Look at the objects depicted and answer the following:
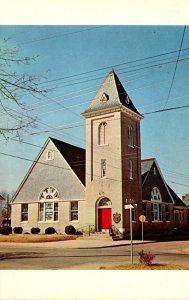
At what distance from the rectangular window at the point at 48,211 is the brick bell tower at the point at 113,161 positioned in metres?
2.56

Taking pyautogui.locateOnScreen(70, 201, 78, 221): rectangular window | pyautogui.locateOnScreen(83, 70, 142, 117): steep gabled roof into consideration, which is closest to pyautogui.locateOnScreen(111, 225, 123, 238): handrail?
pyautogui.locateOnScreen(70, 201, 78, 221): rectangular window

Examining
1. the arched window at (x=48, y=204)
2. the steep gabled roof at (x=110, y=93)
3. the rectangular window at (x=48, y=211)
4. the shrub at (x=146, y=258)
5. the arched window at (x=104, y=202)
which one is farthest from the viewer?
the rectangular window at (x=48, y=211)

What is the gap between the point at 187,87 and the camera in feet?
24.7


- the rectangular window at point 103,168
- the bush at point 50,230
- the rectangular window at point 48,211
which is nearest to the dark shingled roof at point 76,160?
the rectangular window at point 103,168

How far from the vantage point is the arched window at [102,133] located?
10.6m

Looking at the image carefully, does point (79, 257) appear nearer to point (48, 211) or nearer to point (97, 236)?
point (97, 236)

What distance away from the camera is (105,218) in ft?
36.1

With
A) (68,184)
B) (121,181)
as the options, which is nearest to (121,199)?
→ (121,181)

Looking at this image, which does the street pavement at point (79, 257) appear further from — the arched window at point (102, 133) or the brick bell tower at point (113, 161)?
the arched window at point (102, 133)

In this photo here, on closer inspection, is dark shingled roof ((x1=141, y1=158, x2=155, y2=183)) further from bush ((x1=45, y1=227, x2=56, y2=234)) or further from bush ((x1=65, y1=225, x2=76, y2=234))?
bush ((x1=45, y1=227, x2=56, y2=234))

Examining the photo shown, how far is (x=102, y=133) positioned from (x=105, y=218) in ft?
7.75
